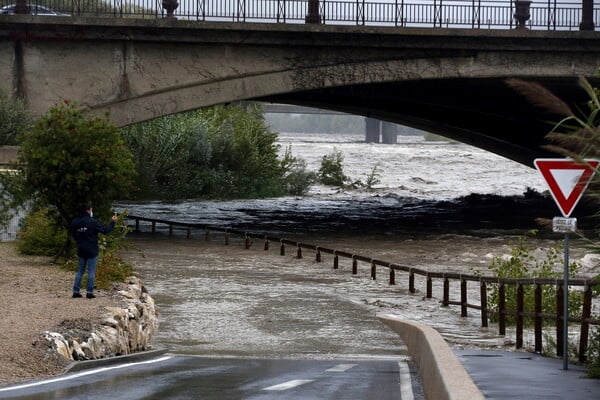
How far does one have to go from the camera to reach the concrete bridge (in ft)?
128

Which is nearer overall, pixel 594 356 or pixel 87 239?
pixel 594 356

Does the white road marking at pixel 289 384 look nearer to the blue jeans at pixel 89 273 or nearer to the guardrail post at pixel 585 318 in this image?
the guardrail post at pixel 585 318

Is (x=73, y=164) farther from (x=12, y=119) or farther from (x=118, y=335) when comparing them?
(x=12, y=119)

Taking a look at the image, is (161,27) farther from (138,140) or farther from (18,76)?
(138,140)

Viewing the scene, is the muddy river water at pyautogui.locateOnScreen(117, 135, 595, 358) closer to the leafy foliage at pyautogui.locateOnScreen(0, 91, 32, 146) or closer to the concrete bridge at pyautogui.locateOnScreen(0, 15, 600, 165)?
the leafy foliage at pyautogui.locateOnScreen(0, 91, 32, 146)

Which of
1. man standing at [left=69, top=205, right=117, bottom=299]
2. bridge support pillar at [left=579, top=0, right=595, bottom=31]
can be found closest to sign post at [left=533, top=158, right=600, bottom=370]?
man standing at [left=69, top=205, right=117, bottom=299]

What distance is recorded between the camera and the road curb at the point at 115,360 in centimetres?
1461

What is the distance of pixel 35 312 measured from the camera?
17.5m

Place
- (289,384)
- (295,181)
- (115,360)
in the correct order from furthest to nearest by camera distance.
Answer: (295,181), (115,360), (289,384)

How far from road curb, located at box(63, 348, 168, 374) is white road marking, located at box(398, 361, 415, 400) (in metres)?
3.66

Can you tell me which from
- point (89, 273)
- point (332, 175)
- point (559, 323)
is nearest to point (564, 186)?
point (559, 323)

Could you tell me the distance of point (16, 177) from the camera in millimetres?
28750

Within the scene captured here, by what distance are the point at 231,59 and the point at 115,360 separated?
998 inches

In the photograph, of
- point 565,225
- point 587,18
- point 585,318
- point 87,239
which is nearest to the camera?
point 565,225
